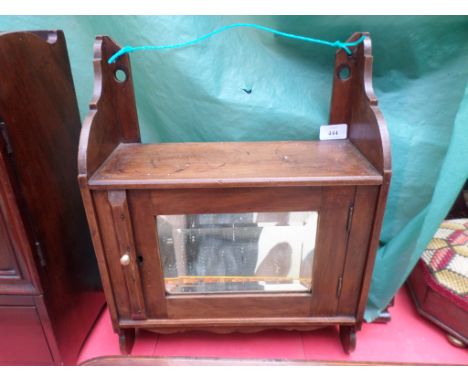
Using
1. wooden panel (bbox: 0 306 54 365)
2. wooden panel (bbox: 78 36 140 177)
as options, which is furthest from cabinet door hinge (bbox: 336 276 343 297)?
wooden panel (bbox: 0 306 54 365)

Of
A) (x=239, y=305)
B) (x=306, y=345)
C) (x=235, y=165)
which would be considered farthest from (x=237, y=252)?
(x=306, y=345)

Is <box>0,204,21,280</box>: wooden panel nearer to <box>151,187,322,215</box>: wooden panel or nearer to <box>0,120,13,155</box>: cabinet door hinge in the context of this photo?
<box>0,120,13,155</box>: cabinet door hinge

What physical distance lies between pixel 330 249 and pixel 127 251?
1.56ft

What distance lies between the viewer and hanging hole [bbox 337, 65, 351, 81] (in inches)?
34.0

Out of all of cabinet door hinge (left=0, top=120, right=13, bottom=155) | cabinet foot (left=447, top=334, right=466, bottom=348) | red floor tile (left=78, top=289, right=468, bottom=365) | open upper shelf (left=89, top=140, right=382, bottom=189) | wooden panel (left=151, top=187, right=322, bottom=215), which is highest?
cabinet door hinge (left=0, top=120, right=13, bottom=155)

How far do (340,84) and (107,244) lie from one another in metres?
0.72

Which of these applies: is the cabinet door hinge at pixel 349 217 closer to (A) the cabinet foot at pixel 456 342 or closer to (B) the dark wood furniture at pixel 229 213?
(B) the dark wood furniture at pixel 229 213

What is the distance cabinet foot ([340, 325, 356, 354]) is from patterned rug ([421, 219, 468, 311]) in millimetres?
284

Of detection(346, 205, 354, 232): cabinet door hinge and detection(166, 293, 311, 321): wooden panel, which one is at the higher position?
detection(346, 205, 354, 232): cabinet door hinge

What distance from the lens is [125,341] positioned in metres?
0.91

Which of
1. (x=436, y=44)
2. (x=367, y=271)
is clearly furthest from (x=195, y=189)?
(x=436, y=44)

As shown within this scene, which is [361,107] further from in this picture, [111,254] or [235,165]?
[111,254]

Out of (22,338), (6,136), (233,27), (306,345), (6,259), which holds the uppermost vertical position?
(233,27)

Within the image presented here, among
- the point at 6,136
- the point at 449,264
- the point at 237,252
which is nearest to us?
the point at 6,136
